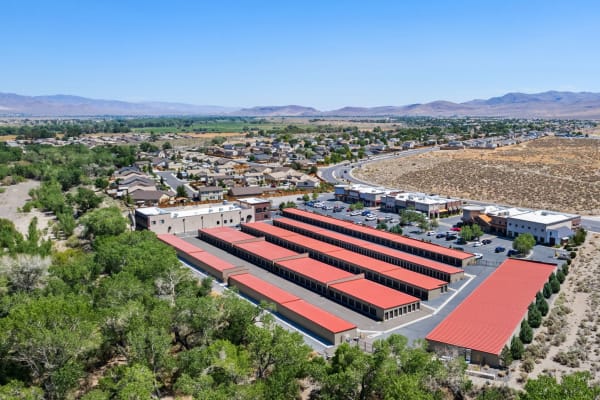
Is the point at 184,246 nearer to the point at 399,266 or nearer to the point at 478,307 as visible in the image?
the point at 399,266

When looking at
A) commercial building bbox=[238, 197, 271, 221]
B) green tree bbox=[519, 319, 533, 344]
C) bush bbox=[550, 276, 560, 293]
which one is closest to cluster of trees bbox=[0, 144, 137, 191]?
commercial building bbox=[238, 197, 271, 221]

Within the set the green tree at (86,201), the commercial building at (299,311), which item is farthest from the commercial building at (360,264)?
the green tree at (86,201)

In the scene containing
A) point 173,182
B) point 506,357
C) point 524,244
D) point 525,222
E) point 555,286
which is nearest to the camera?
point 506,357

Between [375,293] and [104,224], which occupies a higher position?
[104,224]

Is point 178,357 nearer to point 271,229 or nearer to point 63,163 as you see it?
point 271,229

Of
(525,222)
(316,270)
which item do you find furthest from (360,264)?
(525,222)

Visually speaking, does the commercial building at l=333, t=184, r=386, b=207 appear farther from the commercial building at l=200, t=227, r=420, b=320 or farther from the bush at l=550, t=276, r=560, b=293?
the bush at l=550, t=276, r=560, b=293

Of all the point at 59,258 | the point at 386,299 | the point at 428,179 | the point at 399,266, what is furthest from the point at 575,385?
the point at 428,179

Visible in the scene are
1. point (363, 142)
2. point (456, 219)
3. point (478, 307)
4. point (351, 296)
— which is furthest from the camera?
point (363, 142)
